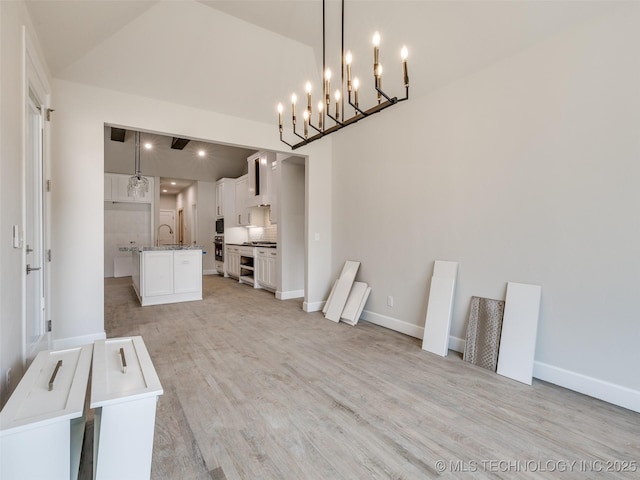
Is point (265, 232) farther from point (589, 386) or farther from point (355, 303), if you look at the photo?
point (589, 386)

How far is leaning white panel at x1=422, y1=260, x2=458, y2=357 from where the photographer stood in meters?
3.15

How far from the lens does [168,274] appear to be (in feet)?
17.4

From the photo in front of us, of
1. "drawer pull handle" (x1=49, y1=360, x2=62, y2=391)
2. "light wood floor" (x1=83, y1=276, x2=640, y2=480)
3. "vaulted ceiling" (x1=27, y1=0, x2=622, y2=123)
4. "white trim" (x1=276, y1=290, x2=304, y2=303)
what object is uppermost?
"vaulted ceiling" (x1=27, y1=0, x2=622, y2=123)

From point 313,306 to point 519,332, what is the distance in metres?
2.78

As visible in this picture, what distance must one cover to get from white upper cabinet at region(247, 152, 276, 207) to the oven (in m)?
1.85

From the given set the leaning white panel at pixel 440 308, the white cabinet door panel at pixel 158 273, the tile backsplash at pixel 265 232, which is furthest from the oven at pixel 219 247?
the leaning white panel at pixel 440 308

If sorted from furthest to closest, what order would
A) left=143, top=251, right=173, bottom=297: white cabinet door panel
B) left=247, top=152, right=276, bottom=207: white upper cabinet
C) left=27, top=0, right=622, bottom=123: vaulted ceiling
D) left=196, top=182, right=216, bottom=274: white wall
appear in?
left=196, top=182, right=216, bottom=274: white wall < left=247, top=152, right=276, bottom=207: white upper cabinet < left=143, top=251, right=173, bottom=297: white cabinet door panel < left=27, top=0, right=622, bottom=123: vaulted ceiling

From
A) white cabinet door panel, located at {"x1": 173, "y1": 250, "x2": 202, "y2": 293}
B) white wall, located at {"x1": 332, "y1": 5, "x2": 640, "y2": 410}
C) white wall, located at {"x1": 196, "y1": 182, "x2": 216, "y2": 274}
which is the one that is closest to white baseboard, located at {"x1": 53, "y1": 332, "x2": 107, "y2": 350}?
white cabinet door panel, located at {"x1": 173, "y1": 250, "x2": 202, "y2": 293}

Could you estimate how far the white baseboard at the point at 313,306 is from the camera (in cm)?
475

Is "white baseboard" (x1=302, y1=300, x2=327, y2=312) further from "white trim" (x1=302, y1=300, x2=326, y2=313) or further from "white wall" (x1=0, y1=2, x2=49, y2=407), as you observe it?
"white wall" (x1=0, y1=2, x2=49, y2=407)

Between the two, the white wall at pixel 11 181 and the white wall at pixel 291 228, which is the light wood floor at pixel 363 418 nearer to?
the white wall at pixel 11 181

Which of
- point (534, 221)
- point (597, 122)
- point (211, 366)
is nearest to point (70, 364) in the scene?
point (211, 366)

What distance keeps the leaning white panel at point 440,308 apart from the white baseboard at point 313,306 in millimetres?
1866

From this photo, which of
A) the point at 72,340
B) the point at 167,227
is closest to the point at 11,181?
the point at 72,340
